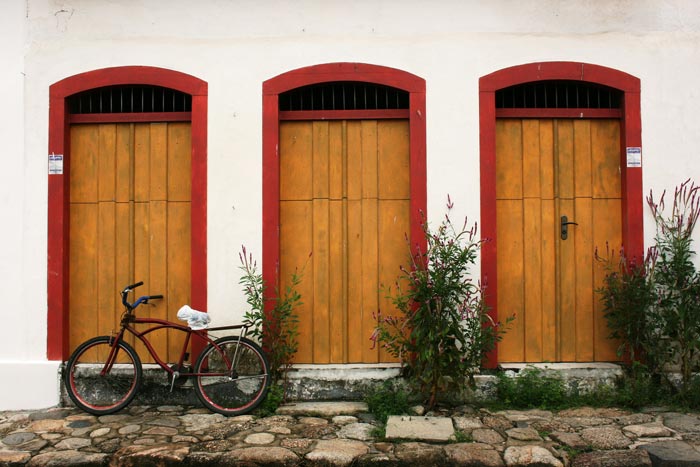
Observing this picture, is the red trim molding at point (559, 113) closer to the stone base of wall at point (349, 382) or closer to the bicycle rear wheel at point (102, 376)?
the stone base of wall at point (349, 382)

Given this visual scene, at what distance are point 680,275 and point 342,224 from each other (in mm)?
3109

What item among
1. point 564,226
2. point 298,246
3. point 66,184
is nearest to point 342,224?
point 298,246

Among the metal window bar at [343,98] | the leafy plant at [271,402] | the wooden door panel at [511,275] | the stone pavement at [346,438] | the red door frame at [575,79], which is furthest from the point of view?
the metal window bar at [343,98]

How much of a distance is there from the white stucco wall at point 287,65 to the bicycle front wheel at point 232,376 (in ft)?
1.24

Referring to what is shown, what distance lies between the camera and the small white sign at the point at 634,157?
565cm

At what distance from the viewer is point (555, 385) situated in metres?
5.36

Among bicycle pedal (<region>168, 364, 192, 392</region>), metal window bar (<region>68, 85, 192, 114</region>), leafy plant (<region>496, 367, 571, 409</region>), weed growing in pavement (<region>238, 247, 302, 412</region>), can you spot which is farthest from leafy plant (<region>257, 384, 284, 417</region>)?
metal window bar (<region>68, 85, 192, 114</region>)

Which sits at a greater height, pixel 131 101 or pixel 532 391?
pixel 131 101

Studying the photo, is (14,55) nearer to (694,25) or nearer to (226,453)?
(226,453)

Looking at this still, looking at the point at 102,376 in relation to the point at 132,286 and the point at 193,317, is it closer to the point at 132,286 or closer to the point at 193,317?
the point at 132,286

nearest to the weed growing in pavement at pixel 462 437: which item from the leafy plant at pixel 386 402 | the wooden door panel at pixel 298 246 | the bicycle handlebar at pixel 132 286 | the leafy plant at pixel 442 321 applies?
the leafy plant at pixel 442 321

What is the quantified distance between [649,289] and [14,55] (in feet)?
21.0

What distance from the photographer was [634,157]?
5.66 m

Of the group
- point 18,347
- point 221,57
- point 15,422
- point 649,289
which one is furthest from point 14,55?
point 649,289
